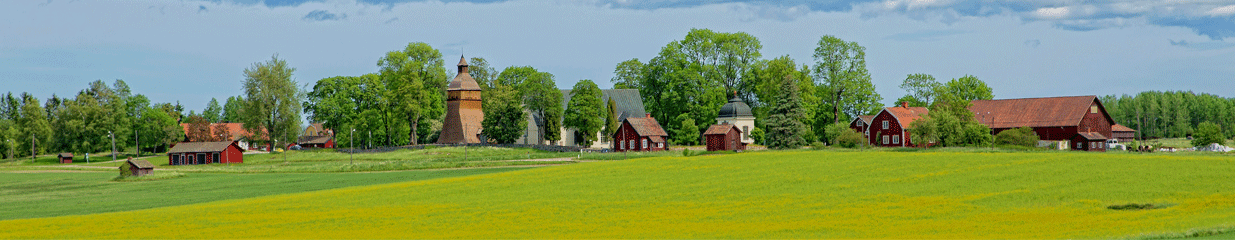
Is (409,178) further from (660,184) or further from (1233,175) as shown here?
(1233,175)

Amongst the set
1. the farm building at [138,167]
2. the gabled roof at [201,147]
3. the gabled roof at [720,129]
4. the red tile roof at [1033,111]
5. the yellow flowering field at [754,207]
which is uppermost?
the red tile roof at [1033,111]

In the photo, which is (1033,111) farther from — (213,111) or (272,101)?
(213,111)

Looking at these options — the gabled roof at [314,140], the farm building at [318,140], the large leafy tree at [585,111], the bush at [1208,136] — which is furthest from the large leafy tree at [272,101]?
the bush at [1208,136]

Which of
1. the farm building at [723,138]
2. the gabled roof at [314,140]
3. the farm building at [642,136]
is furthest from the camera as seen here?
the gabled roof at [314,140]

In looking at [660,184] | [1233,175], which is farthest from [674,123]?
[1233,175]

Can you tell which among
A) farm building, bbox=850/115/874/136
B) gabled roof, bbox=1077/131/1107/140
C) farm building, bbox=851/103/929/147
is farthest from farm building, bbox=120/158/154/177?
gabled roof, bbox=1077/131/1107/140

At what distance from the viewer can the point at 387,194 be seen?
131ft

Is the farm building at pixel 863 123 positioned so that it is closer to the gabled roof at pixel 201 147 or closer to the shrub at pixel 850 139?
the shrub at pixel 850 139

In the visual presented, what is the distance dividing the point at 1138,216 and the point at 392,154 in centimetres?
7537

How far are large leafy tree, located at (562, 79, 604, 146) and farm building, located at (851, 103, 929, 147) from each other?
26750mm

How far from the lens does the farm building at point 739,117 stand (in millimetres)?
96312

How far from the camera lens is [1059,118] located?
289 feet

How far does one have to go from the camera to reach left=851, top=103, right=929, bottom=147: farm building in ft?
294

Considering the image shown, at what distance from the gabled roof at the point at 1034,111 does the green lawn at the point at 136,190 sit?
57.7 meters
